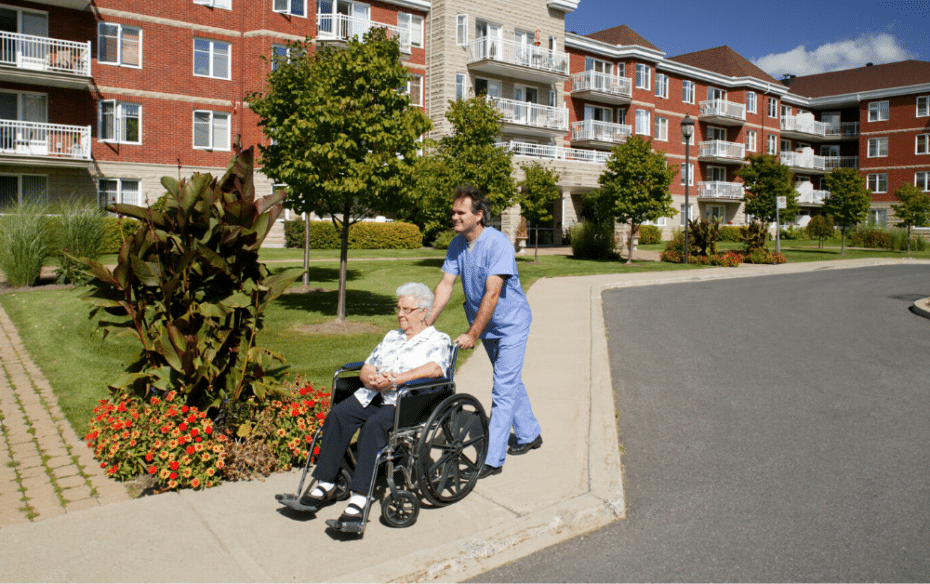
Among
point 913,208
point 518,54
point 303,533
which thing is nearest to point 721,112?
point 913,208

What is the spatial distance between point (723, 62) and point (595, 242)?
31.8 m

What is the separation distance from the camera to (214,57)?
29.8 m

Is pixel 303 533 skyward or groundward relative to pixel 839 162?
groundward

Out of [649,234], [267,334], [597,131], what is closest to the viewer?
[267,334]

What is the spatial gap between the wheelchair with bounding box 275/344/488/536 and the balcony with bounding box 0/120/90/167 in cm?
2598

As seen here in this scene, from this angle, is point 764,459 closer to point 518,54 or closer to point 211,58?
point 211,58

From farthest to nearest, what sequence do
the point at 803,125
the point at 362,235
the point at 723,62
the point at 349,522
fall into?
1. the point at 803,125
2. the point at 723,62
3. the point at 362,235
4. the point at 349,522

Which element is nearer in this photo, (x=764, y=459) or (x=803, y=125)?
(x=764, y=459)

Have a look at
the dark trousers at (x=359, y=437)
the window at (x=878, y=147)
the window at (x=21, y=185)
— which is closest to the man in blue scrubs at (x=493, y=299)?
the dark trousers at (x=359, y=437)

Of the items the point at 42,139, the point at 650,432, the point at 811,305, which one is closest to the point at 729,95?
the point at 811,305

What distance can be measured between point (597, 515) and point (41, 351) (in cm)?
791

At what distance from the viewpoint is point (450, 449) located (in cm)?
442

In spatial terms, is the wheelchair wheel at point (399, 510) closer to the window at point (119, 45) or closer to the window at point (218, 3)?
the window at point (119, 45)

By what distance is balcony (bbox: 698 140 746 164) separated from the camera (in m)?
49.3
